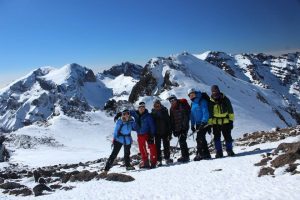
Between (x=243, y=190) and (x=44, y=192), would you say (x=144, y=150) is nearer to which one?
(x=44, y=192)

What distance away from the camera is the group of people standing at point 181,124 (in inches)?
705

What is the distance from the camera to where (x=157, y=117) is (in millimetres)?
19297

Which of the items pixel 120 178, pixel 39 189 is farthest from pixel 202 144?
pixel 39 189

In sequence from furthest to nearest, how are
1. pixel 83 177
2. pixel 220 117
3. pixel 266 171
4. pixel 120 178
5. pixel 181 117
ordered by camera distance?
pixel 181 117 → pixel 83 177 → pixel 220 117 → pixel 120 178 → pixel 266 171

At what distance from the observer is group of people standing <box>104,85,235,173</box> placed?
705 inches

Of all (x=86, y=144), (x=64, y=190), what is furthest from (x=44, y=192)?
(x=86, y=144)

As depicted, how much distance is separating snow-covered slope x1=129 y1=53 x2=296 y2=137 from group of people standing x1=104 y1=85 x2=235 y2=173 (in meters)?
33.2

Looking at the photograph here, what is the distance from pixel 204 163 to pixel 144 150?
10.8 feet

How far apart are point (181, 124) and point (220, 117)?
1.98m

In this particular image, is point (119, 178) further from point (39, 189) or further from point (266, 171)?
point (266, 171)

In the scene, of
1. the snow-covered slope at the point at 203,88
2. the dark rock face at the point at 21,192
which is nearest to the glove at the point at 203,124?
the dark rock face at the point at 21,192

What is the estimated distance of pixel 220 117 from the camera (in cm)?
1784

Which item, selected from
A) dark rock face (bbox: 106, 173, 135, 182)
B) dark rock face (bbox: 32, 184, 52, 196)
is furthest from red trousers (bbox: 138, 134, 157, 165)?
dark rock face (bbox: 32, 184, 52, 196)

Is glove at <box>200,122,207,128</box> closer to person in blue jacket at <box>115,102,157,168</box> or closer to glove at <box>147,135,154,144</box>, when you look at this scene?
person in blue jacket at <box>115,102,157,168</box>
